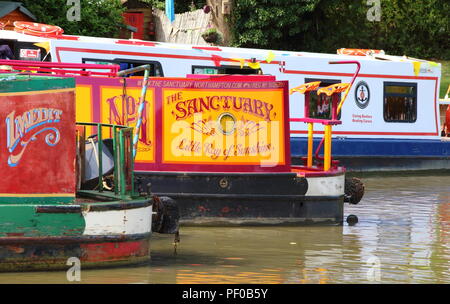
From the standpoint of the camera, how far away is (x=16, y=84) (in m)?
9.87

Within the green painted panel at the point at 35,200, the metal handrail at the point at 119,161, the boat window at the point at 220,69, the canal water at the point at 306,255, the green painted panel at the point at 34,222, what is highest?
the boat window at the point at 220,69

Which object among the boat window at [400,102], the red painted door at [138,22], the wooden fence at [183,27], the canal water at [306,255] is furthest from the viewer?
the red painted door at [138,22]

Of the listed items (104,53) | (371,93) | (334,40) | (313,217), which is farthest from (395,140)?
(334,40)

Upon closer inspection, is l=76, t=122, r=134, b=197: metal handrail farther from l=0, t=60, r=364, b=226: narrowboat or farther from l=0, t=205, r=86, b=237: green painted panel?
l=0, t=60, r=364, b=226: narrowboat

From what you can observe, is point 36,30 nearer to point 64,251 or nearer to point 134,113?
point 134,113

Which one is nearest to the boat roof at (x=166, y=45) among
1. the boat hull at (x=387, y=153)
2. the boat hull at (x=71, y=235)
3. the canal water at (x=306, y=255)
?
the boat hull at (x=387, y=153)

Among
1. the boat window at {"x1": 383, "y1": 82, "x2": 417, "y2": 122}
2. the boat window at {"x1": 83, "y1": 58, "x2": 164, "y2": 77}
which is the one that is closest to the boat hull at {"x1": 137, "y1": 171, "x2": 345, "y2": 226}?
the boat window at {"x1": 83, "y1": 58, "x2": 164, "y2": 77}

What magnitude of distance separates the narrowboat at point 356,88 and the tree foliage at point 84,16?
7697mm

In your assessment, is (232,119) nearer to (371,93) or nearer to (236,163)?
(236,163)

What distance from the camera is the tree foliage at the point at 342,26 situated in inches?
1216

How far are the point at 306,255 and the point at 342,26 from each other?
74.2ft

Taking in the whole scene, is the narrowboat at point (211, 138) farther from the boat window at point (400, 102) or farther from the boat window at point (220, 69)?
the boat window at point (400, 102)

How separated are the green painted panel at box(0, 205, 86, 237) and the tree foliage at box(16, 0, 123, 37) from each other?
18168mm
